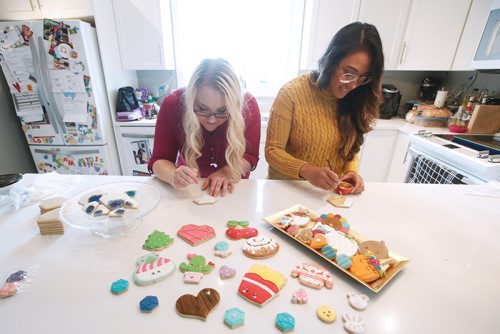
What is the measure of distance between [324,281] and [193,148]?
82cm

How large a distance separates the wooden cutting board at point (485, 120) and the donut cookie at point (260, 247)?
2.29 meters

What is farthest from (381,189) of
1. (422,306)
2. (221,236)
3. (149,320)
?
(149,320)

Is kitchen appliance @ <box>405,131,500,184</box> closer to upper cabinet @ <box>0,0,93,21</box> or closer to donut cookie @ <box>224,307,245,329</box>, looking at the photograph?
donut cookie @ <box>224,307,245,329</box>

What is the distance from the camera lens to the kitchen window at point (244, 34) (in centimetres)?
278

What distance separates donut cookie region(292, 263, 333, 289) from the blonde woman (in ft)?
1.49

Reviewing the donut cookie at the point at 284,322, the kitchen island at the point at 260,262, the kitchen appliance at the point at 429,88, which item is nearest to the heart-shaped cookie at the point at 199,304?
the kitchen island at the point at 260,262

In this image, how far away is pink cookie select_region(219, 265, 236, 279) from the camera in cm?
62

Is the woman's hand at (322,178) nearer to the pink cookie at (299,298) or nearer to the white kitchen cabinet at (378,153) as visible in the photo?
the pink cookie at (299,298)

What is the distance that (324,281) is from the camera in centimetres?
62

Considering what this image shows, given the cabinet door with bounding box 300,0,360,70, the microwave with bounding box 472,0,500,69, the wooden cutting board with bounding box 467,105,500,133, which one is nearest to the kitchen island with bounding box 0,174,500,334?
the wooden cutting board with bounding box 467,105,500,133

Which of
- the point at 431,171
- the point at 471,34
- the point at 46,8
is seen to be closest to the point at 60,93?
the point at 46,8

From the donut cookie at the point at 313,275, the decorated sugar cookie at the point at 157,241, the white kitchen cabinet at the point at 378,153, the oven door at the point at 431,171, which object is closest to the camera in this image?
the donut cookie at the point at 313,275

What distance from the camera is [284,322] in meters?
0.51

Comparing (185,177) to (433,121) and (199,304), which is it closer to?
(199,304)
